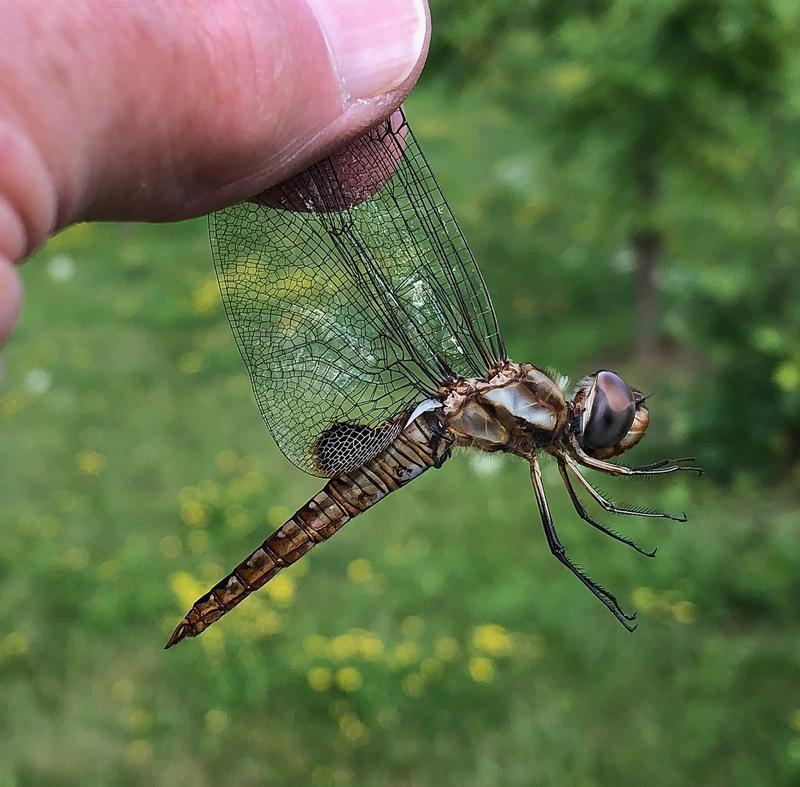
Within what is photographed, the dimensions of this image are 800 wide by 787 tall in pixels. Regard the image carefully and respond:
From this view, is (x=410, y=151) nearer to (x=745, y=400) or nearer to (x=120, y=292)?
(x=745, y=400)

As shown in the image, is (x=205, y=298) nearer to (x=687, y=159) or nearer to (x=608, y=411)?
(x=687, y=159)

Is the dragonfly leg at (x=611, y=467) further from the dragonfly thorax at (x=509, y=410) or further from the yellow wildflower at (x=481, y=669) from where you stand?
the yellow wildflower at (x=481, y=669)

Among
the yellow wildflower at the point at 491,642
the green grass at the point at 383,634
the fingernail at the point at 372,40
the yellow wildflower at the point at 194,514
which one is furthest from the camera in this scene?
the yellow wildflower at the point at 194,514

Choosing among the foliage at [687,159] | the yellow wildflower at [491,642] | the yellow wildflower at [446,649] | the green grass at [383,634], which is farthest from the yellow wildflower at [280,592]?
the foliage at [687,159]

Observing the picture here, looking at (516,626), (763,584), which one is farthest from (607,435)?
(763,584)

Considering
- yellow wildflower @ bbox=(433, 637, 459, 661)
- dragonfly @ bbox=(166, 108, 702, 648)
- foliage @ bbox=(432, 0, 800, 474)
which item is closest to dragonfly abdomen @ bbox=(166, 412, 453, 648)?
dragonfly @ bbox=(166, 108, 702, 648)

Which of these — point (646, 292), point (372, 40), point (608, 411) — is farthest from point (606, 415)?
point (646, 292)
